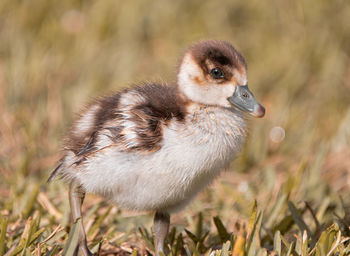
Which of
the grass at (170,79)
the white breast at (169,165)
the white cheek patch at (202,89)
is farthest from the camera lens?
the grass at (170,79)

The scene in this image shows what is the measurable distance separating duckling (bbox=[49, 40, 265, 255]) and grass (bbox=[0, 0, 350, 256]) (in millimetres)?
246

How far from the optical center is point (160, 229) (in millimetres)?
2791

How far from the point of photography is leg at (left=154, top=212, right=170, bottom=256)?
2760mm

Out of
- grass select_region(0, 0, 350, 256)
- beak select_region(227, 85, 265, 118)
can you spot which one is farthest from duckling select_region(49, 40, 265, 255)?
grass select_region(0, 0, 350, 256)

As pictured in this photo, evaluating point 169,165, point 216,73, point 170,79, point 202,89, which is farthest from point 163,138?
point 170,79

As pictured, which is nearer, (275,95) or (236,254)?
(236,254)

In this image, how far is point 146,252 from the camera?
2.85 meters

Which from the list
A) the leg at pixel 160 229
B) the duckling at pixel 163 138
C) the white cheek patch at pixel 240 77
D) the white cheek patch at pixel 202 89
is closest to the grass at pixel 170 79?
the leg at pixel 160 229

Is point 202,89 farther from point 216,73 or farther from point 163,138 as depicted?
point 163,138

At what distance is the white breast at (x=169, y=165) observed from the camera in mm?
2516

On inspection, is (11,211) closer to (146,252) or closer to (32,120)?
(146,252)

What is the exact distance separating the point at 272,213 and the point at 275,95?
2033mm

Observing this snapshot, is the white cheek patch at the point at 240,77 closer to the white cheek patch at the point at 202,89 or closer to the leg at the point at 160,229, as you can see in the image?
the white cheek patch at the point at 202,89

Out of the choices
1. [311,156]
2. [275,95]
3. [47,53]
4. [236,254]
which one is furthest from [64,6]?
[236,254]
